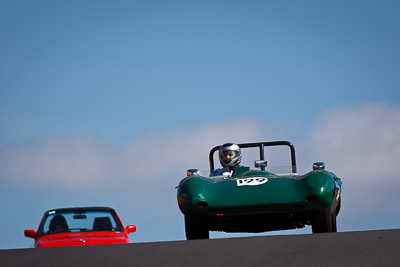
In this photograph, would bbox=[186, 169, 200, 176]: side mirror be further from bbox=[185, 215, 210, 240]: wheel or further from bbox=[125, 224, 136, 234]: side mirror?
bbox=[125, 224, 136, 234]: side mirror

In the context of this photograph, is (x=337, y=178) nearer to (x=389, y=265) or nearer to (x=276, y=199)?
(x=276, y=199)

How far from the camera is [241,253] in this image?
7.40 m

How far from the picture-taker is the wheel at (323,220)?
11.1 m

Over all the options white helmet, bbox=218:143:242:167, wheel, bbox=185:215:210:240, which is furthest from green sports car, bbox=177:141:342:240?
white helmet, bbox=218:143:242:167

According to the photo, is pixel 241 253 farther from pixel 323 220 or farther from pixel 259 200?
pixel 323 220

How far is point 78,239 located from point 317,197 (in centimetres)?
362

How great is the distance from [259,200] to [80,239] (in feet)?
9.49

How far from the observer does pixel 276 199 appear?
1101 cm

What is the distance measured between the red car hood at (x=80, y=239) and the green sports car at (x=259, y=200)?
1.38 meters

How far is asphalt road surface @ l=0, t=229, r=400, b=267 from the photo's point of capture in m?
6.88

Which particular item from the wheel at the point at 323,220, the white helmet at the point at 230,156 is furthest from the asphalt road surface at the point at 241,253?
the white helmet at the point at 230,156

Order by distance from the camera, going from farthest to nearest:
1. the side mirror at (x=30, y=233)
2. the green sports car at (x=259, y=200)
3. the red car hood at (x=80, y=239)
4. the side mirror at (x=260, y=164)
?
the side mirror at (x=260, y=164) → the side mirror at (x=30, y=233) → the red car hood at (x=80, y=239) → the green sports car at (x=259, y=200)

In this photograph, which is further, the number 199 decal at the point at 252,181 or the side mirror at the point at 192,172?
the side mirror at the point at 192,172

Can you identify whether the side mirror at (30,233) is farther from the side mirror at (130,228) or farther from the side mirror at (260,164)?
the side mirror at (260,164)
